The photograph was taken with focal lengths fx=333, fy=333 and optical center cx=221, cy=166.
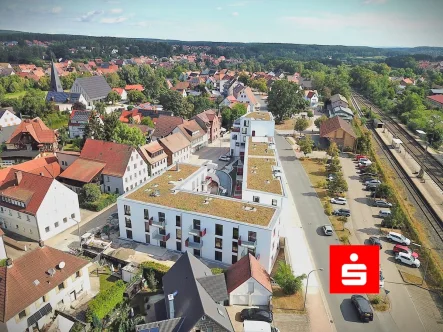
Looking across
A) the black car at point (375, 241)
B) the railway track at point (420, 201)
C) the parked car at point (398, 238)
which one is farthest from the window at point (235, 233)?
the railway track at point (420, 201)

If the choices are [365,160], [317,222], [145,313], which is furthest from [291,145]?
[145,313]

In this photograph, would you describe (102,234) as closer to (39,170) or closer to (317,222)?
(39,170)

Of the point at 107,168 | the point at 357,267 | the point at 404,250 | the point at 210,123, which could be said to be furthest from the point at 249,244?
the point at 210,123

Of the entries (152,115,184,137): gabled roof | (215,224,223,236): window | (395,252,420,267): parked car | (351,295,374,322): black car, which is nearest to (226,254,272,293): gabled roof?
(215,224,223,236): window

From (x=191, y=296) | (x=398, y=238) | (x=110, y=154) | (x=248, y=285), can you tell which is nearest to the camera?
(x=191, y=296)

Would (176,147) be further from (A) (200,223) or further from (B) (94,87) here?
(B) (94,87)

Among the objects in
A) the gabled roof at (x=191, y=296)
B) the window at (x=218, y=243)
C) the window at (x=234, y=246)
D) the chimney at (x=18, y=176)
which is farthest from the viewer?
the chimney at (x=18, y=176)

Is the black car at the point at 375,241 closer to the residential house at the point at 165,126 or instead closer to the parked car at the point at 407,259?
the parked car at the point at 407,259
